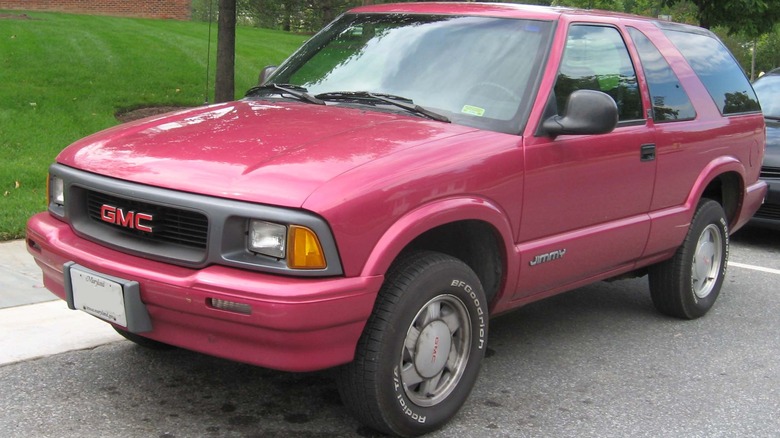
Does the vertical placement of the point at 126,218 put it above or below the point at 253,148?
below

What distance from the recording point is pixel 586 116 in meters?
4.01

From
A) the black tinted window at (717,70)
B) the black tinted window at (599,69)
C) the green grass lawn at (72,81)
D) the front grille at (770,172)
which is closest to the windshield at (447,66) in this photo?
the black tinted window at (599,69)

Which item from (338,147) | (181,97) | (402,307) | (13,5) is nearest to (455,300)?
(402,307)

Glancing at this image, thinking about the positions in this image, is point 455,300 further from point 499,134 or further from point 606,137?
point 606,137

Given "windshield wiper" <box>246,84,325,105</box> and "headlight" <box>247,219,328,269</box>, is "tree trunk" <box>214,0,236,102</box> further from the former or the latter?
"headlight" <box>247,219,328,269</box>

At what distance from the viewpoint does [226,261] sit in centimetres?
314

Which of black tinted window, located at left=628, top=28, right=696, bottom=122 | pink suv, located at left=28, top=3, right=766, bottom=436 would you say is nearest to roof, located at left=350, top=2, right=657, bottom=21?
pink suv, located at left=28, top=3, right=766, bottom=436

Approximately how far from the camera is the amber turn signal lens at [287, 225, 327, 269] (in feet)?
10.1

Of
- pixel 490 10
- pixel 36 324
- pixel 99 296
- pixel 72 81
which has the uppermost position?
pixel 490 10

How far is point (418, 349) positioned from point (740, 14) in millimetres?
13488

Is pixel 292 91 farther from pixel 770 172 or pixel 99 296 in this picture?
pixel 770 172

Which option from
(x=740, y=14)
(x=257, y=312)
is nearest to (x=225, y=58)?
(x=257, y=312)

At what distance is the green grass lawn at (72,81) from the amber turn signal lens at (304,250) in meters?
4.05

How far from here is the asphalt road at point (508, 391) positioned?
12.3 ft
